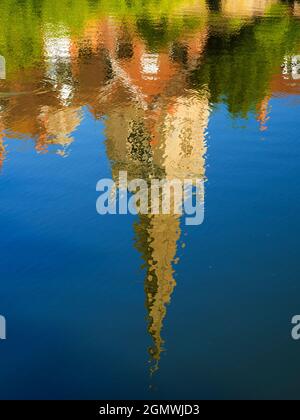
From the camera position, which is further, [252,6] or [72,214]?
[252,6]

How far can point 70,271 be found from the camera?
13.1m

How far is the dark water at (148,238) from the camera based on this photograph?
10.3 meters

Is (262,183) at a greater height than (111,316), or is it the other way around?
(262,183)

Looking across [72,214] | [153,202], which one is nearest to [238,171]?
[153,202]

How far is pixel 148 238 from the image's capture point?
13.9m

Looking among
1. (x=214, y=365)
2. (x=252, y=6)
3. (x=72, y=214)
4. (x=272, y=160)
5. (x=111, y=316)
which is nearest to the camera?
(x=214, y=365)

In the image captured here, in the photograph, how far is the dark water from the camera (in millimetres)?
10281

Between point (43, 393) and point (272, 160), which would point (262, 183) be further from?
point (43, 393)
